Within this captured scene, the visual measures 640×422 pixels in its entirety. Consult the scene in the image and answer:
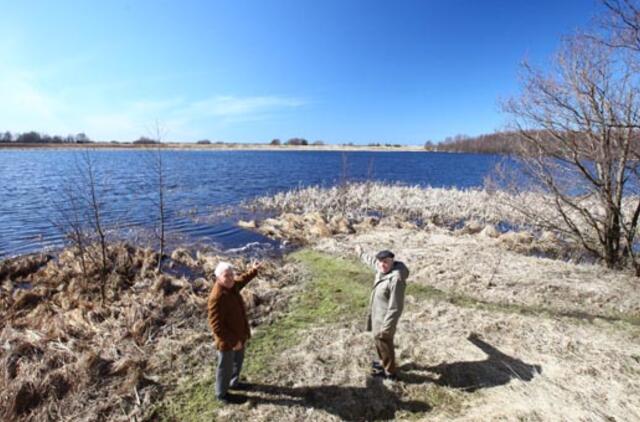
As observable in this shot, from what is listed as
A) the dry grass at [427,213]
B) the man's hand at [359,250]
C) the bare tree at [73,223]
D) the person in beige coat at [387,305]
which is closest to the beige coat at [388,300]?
the person in beige coat at [387,305]

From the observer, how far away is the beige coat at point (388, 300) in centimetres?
430

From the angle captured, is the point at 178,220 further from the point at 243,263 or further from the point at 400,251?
the point at 400,251

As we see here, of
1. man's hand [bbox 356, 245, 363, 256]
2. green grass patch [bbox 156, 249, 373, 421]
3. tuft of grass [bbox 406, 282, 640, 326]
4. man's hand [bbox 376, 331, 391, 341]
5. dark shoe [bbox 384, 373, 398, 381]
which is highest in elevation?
man's hand [bbox 376, 331, 391, 341]

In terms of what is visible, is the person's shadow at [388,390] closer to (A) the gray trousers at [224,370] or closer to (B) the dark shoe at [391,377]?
(B) the dark shoe at [391,377]

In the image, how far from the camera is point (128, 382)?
4.44m

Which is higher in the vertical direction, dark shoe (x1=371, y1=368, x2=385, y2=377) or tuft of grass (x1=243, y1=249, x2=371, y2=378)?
dark shoe (x1=371, y1=368, x2=385, y2=377)

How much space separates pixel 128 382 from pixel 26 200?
23.1 m

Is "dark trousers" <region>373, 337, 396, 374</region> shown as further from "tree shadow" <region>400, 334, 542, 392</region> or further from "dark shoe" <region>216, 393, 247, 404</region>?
"dark shoe" <region>216, 393, 247, 404</region>

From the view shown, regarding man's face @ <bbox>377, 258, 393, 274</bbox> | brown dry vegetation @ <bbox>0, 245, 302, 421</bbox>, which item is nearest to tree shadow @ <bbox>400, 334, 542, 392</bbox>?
man's face @ <bbox>377, 258, 393, 274</bbox>

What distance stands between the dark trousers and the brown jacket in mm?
1911

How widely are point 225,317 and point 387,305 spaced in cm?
217

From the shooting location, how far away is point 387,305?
4.47 metres

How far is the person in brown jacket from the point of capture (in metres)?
4.06

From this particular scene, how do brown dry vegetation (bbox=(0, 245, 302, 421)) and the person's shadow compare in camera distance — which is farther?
the person's shadow
